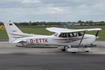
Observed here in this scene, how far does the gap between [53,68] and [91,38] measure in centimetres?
828

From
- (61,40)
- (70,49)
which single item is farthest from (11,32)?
(70,49)

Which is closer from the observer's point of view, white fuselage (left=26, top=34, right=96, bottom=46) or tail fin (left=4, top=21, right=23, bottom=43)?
white fuselage (left=26, top=34, right=96, bottom=46)

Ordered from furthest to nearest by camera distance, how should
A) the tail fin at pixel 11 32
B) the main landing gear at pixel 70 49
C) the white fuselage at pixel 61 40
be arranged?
the tail fin at pixel 11 32, the white fuselage at pixel 61 40, the main landing gear at pixel 70 49

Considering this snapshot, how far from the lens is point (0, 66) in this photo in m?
13.0

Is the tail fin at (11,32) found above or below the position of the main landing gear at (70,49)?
above

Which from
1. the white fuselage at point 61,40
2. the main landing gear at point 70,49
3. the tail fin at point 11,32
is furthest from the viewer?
the tail fin at point 11,32

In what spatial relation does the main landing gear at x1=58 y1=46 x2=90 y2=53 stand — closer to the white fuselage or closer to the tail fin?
the white fuselage

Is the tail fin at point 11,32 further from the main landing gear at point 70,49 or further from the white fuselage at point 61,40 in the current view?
the main landing gear at point 70,49

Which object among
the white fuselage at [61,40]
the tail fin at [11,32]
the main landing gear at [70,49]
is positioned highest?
the tail fin at [11,32]

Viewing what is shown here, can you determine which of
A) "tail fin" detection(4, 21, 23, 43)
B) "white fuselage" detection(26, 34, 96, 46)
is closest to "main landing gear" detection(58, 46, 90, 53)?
"white fuselage" detection(26, 34, 96, 46)

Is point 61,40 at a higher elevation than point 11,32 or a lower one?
lower

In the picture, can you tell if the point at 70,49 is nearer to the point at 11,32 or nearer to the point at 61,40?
the point at 61,40

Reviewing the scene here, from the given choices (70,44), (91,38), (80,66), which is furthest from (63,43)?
(80,66)

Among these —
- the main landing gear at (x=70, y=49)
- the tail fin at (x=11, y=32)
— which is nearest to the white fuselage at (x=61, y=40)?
the main landing gear at (x=70, y=49)
